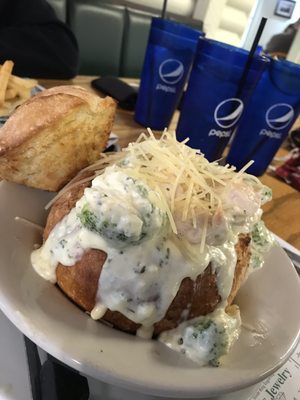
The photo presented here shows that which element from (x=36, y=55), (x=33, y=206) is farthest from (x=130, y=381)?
(x=36, y=55)

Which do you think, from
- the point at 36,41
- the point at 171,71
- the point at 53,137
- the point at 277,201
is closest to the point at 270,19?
the point at 36,41

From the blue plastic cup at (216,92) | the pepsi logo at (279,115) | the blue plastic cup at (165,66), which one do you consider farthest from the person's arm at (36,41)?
the pepsi logo at (279,115)

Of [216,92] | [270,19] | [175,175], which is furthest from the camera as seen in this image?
[270,19]

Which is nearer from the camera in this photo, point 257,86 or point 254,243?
point 254,243

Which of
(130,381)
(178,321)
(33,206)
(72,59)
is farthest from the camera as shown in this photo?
(72,59)

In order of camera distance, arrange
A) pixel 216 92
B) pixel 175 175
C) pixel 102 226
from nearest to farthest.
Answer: pixel 102 226
pixel 175 175
pixel 216 92

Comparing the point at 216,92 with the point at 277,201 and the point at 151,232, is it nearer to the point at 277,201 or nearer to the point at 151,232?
the point at 277,201

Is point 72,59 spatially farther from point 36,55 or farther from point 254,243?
point 254,243

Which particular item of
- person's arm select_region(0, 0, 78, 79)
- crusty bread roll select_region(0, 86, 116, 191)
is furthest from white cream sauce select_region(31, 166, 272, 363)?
person's arm select_region(0, 0, 78, 79)
